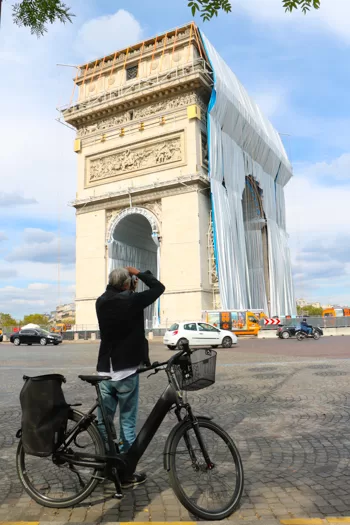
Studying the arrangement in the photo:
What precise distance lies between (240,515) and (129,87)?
37002 mm

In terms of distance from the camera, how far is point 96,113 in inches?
1489

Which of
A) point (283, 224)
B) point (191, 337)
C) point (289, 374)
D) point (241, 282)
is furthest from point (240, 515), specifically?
point (283, 224)

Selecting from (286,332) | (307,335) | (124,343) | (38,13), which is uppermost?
(38,13)

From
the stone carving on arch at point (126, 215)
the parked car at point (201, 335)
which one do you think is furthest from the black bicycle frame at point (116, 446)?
the stone carving on arch at point (126, 215)

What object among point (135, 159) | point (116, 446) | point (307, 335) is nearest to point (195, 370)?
point (116, 446)

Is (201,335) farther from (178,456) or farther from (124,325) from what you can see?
(178,456)

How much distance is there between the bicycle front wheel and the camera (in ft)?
9.71

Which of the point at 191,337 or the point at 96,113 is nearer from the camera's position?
the point at 191,337

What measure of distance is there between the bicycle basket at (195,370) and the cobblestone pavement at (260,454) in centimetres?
88

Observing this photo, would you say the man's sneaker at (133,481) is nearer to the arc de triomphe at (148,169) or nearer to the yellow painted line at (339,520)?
the yellow painted line at (339,520)

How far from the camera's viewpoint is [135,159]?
35719mm

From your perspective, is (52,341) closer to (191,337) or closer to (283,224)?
(191,337)

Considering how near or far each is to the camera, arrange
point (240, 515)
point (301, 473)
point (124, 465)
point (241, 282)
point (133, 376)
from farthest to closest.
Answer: point (241, 282)
point (301, 473)
point (133, 376)
point (124, 465)
point (240, 515)

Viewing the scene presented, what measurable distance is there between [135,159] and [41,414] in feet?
112
